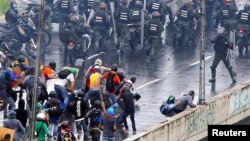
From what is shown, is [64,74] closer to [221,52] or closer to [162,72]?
[221,52]

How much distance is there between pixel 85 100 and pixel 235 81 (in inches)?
374

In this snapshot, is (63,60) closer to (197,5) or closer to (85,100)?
(197,5)

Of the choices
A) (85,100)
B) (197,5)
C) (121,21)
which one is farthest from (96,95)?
(197,5)

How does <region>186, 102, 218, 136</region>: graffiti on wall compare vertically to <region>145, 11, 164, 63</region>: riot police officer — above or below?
below

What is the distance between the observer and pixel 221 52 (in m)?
43.6

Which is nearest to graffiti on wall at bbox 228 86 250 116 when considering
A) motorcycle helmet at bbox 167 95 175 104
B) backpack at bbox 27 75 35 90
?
motorcycle helmet at bbox 167 95 175 104

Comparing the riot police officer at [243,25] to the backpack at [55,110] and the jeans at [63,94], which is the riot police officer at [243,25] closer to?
the jeans at [63,94]

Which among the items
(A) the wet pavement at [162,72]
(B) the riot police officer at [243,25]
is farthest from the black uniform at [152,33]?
(B) the riot police officer at [243,25]

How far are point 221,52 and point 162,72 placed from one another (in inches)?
96.3

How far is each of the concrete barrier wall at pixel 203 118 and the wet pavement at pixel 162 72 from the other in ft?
4.65

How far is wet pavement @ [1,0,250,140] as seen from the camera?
41.0 m

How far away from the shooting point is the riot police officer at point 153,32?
152ft

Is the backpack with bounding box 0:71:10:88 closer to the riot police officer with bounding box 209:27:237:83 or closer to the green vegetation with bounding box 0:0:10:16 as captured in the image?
the riot police officer with bounding box 209:27:237:83

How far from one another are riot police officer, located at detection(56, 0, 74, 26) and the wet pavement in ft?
2.37
